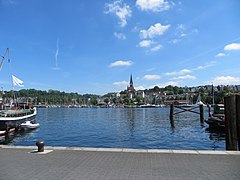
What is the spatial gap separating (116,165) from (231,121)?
926 cm

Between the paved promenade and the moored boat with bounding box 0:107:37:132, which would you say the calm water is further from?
the paved promenade

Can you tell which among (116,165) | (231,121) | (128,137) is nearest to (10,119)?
(128,137)

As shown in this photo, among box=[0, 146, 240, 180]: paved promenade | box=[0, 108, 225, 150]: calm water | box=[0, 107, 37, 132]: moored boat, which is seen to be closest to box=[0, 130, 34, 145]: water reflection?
box=[0, 108, 225, 150]: calm water

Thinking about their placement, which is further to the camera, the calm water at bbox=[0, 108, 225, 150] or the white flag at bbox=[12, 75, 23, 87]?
the white flag at bbox=[12, 75, 23, 87]

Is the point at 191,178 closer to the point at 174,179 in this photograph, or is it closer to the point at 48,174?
the point at 174,179

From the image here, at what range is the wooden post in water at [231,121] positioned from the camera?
14922 millimetres

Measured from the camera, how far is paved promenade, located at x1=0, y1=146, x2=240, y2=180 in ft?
27.5

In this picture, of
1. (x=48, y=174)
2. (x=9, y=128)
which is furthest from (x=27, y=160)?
(x=9, y=128)

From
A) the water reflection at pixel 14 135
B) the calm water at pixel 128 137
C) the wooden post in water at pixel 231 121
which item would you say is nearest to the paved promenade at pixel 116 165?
the wooden post in water at pixel 231 121

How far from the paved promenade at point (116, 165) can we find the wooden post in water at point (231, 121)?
3.77 m

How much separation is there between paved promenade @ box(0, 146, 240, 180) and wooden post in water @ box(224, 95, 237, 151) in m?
3.77

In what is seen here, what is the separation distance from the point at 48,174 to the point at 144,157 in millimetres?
4577

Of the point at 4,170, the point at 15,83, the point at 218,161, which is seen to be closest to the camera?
the point at 4,170

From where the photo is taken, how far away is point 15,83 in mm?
51094
